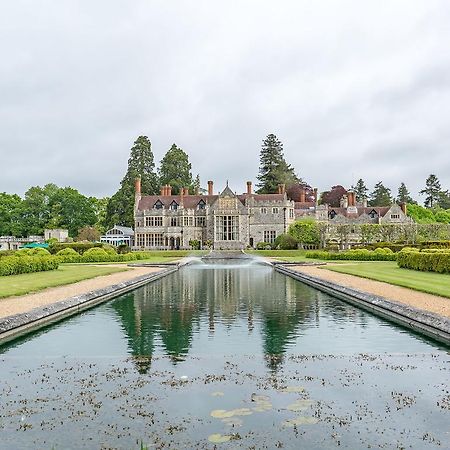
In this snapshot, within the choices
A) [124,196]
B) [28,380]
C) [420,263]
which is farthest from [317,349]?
[124,196]

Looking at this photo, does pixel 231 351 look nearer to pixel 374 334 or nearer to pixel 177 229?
pixel 374 334

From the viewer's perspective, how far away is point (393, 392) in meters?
7.13

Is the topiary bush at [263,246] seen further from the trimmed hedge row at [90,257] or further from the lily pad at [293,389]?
the lily pad at [293,389]

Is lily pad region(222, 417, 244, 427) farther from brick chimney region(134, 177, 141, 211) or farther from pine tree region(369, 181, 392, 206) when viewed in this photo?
pine tree region(369, 181, 392, 206)

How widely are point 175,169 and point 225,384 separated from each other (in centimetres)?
7957

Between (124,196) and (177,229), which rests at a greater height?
(124,196)

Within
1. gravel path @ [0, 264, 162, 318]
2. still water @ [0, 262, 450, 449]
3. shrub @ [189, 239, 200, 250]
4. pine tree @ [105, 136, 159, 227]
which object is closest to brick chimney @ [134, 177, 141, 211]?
pine tree @ [105, 136, 159, 227]

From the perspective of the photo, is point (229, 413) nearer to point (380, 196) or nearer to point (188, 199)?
point (188, 199)

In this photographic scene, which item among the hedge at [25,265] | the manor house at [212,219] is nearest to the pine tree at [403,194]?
the manor house at [212,219]

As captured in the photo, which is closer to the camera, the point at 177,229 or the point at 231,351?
the point at 231,351

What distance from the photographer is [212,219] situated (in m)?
70.8

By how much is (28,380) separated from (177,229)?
64.1 metres

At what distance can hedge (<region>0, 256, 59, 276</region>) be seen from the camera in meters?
24.7

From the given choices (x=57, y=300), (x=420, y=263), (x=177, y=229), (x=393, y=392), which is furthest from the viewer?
(x=177, y=229)
